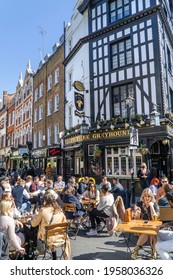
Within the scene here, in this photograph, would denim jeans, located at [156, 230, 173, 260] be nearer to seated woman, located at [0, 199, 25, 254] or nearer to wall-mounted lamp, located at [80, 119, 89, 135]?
seated woman, located at [0, 199, 25, 254]

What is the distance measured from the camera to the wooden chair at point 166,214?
4.66 m

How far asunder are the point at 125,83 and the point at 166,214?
9.56m

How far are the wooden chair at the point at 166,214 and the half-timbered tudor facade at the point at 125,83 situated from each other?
19.8ft

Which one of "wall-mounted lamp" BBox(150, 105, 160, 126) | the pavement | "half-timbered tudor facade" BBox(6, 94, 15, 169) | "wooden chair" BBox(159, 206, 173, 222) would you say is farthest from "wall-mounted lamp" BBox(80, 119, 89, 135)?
"half-timbered tudor facade" BBox(6, 94, 15, 169)

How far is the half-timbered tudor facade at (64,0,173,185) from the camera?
11.4 meters

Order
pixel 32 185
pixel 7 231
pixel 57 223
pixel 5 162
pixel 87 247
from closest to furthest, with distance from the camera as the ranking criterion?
pixel 7 231 → pixel 57 223 → pixel 87 247 → pixel 32 185 → pixel 5 162

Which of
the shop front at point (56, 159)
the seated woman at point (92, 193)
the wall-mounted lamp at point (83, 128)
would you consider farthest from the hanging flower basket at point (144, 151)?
the shop front at point (56, 159)

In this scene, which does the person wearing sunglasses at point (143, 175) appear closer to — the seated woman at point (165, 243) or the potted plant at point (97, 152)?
the potted plant at point (97, 152)

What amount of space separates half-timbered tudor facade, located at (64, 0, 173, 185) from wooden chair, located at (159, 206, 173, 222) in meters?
6.05

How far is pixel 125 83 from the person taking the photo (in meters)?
12.8

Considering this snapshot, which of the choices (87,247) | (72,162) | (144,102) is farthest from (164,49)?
(87,247)

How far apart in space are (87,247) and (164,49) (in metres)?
11.8
